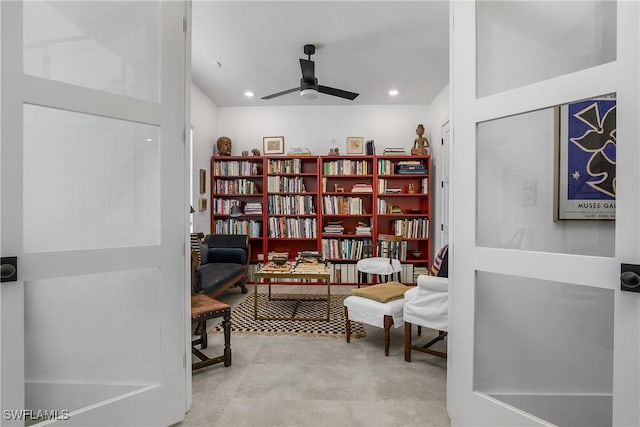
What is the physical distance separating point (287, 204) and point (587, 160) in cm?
415

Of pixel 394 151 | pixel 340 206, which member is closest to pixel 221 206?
pixel 340 206

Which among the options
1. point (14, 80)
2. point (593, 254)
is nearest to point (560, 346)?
point (593, 254)

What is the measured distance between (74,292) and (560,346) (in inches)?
89.3

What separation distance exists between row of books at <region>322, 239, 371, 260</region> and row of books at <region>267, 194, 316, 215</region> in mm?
633

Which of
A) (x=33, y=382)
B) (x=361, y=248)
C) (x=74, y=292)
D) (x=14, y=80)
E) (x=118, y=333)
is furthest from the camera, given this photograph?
(x=361, y=248)

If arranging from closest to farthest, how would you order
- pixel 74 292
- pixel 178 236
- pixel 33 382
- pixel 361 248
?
pixel 33 382 < pixel 74 292 < pixel 178 236 < pixel 361 248

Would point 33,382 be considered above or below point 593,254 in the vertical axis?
below

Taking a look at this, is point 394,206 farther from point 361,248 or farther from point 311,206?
point 311,206

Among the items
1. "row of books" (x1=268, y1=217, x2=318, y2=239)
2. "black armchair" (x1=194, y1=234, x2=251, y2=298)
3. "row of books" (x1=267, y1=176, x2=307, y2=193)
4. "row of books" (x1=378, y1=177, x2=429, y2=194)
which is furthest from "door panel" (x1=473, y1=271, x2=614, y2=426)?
"row of books" (x1=267, y1=176, x2=307, y2=193)

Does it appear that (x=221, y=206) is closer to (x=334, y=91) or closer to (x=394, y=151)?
(x=334, y=91)

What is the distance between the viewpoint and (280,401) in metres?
1.89

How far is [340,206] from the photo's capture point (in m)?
5.04

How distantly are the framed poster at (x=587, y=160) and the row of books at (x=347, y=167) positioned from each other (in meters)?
3.68

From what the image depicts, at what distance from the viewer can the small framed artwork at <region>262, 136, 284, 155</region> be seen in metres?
5.18
